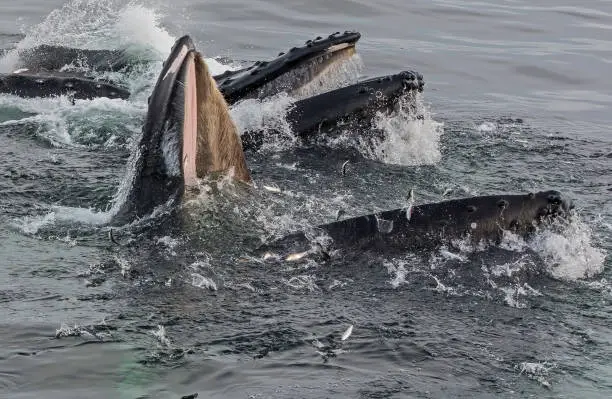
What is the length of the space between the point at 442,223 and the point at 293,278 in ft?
3.72

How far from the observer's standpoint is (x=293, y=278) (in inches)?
300

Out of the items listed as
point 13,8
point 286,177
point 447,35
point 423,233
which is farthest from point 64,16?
point 423,233

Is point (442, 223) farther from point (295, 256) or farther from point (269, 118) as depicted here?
point (269, 118)

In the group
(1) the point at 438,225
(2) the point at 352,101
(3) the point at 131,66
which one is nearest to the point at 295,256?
(1) the point at 438,225

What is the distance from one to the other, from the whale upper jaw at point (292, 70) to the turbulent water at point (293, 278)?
0.16 m

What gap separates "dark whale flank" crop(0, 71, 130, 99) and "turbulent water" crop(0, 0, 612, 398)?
0.51 feet

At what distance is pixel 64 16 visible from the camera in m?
19.4

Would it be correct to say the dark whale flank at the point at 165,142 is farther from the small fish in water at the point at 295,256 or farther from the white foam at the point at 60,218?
the small fish in water at the point at 295,256

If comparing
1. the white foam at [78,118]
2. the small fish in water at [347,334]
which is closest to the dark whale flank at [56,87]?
the white foam at [78,118]

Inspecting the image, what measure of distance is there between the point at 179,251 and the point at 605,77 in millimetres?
11849

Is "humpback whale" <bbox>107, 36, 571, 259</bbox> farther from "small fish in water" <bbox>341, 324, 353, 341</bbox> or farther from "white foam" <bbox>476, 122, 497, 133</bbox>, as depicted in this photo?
"white foam" <bbox>476, 122, 497, 133</bbox>

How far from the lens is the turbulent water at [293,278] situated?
6297 mm

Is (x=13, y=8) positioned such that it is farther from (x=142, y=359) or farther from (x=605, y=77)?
(x=142, y=359)

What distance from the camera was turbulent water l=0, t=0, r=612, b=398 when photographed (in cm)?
630
